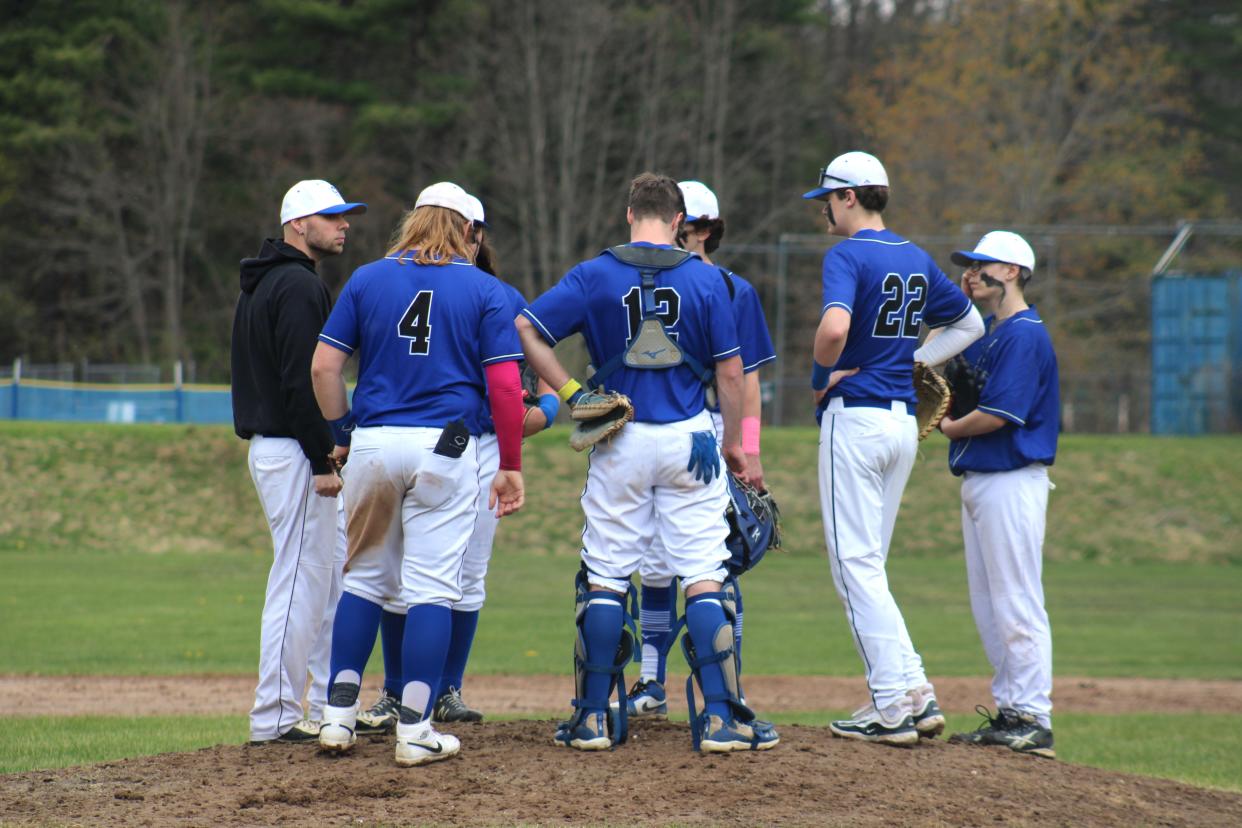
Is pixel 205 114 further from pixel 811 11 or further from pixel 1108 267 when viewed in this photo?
pixel 1108 267

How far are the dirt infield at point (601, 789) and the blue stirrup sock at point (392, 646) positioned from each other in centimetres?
47

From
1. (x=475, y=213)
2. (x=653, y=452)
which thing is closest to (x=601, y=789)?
(x=653, y=452)

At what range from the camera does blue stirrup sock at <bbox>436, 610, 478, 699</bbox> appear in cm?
677

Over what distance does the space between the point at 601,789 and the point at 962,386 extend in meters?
2.99

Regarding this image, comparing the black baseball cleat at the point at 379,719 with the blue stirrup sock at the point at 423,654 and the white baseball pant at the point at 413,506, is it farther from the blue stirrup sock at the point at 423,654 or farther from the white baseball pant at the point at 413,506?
the white baseball pant at the point at 413,506

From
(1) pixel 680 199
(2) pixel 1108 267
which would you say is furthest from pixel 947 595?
(2) pixel 1108 267

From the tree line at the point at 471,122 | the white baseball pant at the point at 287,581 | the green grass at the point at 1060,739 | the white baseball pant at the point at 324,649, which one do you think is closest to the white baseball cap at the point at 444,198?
the white baseball pant at the point at 287,581

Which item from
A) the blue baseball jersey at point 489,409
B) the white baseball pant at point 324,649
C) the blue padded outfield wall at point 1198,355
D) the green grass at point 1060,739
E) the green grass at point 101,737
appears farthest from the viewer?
the blue padded outfield wall at point 1198,355

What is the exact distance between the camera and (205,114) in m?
40.9

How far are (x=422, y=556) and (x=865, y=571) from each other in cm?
199

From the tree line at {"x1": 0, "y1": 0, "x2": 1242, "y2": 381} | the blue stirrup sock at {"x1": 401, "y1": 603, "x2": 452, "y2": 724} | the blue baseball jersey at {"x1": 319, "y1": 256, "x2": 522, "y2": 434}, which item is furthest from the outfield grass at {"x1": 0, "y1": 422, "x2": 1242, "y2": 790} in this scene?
the tree line at {"x1": 0, "y1": 0, "x2": 1242, "y2": 381}

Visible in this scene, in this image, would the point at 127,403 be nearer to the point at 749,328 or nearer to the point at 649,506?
the point at 749,328

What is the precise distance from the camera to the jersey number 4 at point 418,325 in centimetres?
574

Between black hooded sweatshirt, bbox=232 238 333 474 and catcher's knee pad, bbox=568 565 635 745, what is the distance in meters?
1.32
